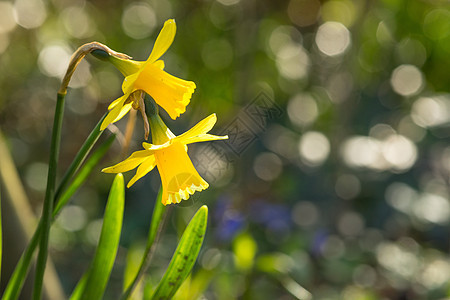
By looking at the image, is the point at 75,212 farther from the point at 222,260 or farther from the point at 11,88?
the point at 222,260

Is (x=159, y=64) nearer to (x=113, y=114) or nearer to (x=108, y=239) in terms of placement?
(x=113, y=114)

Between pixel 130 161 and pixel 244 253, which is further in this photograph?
pixel 244 253

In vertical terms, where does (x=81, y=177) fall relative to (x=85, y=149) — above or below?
below

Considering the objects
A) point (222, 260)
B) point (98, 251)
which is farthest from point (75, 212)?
point (98, 251)

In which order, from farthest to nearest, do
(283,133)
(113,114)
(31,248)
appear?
(283,133) < (31,248) < (113,114)

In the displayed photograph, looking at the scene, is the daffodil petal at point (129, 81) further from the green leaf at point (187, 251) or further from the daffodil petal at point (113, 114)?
the green leaf at point (187, 251)

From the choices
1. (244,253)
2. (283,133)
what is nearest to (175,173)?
(244,253)
